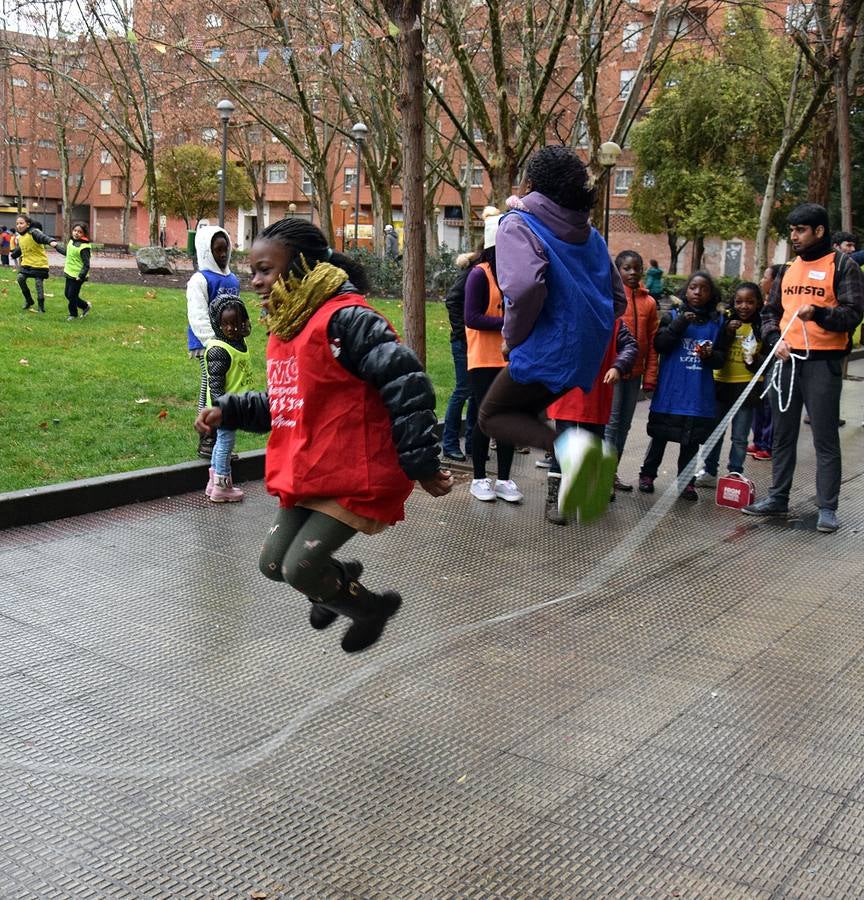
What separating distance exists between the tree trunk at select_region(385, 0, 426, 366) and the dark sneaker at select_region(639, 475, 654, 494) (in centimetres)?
205

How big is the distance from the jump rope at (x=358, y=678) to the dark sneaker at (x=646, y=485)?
1.95 feet

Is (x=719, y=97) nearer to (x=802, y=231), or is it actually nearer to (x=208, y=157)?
(x=208, y=157)

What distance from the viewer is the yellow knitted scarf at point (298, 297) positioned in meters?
3.71

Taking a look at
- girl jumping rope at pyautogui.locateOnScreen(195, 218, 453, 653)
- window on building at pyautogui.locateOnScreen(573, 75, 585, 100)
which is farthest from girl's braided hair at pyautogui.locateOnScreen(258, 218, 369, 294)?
window on building at pyautogui.locateOnScreen(573, 75, 585, 100)

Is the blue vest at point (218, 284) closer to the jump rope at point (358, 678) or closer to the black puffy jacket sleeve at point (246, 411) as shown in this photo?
the jump rope at point (358, 678)

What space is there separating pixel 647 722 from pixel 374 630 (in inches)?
45.8

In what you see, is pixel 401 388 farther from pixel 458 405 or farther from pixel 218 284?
pixel 458 405

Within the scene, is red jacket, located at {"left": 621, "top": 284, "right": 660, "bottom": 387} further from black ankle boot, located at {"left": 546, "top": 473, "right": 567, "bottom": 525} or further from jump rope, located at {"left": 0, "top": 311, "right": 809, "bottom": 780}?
black ankle boot, located at {"left": 546, "top": 473, "right": 567, "bottom": 525}

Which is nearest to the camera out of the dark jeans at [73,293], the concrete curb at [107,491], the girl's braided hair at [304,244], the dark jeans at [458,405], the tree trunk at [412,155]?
the girl's braided hair at [304,244]

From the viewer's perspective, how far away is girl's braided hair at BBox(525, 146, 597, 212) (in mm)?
4535

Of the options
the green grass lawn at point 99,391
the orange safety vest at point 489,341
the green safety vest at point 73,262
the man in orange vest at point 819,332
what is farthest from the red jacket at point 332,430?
the green safety vest at point 73,262

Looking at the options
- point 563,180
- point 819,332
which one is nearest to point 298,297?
point 563,180

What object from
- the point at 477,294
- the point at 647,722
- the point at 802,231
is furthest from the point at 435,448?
the point at 802,231

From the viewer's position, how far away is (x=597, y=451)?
4227mm
